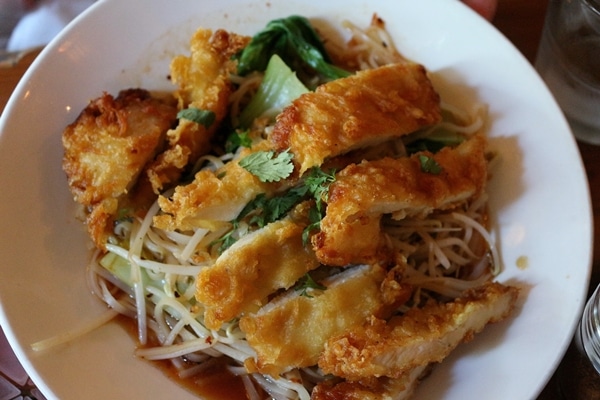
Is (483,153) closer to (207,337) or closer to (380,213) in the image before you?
(380,213)

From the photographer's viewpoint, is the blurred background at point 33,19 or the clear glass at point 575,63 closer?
the clear glass at point 575,63

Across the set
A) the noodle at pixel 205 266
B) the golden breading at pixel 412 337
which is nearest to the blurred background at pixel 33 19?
the noodle at pixel 205 266

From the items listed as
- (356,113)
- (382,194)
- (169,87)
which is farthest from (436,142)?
(169,87)

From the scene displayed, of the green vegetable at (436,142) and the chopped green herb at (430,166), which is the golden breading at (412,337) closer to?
the chopped green herb at (430,166)

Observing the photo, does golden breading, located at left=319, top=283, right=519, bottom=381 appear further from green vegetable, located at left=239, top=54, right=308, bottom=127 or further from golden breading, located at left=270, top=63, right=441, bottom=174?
green vegetable, located at left=239, top=54, right=308, bottom=127

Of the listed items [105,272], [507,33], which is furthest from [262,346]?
[507,33]

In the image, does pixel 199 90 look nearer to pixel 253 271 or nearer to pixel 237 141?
pixel 237 141
